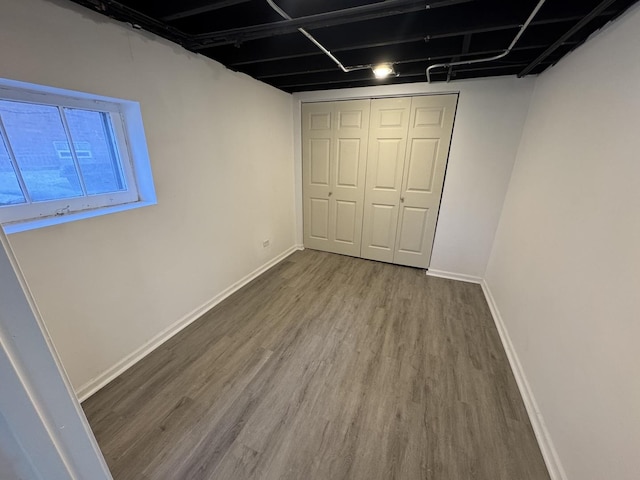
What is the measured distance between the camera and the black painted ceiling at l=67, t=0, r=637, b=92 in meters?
1.38

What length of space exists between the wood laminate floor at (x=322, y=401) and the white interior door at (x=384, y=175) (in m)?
1.17

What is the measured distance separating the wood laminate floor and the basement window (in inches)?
45.2

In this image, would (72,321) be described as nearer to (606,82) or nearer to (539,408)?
(539,408)

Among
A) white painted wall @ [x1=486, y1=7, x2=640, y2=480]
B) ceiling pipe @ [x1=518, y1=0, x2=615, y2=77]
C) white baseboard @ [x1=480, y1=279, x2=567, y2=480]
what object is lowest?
white baseboard @ [x1=480, y1=279, x2=567, y2=480]

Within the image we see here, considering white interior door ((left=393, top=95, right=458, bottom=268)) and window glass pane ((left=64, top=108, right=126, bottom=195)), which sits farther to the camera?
white interior door ((left=393, top=95, right=458, bottom=268))

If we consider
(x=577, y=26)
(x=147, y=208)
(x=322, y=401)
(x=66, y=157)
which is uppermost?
(x=577, y=26)

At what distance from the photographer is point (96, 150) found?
1.61m

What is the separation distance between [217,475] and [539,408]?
178 cm

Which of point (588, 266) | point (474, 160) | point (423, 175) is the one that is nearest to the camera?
point (588, 266)

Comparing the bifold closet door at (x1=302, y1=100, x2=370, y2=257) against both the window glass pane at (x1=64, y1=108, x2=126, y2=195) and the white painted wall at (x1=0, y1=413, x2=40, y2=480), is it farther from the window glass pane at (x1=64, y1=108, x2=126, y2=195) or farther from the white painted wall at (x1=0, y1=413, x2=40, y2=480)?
the white painted wall at (x1=0, y1=413, x2=40, y2=480)

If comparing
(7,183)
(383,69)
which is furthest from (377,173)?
(7,183)

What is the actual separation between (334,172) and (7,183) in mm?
2876

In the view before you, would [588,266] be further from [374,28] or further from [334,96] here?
[334,96]

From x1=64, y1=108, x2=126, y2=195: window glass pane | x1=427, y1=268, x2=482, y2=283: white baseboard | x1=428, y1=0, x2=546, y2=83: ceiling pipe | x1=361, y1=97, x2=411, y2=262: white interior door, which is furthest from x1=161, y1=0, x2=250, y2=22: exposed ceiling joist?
x1=427, y1=268, x2=482, y2=283: white baseboard
